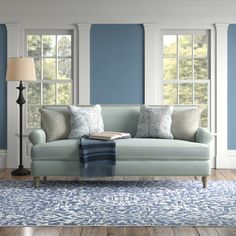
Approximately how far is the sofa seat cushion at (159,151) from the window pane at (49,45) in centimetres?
237

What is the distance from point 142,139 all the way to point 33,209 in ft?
5.84

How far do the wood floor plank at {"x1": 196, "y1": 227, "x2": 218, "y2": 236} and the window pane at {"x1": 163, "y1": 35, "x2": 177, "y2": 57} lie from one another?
3773 millimetres

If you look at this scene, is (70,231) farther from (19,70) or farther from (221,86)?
(221,86)

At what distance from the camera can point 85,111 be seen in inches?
225

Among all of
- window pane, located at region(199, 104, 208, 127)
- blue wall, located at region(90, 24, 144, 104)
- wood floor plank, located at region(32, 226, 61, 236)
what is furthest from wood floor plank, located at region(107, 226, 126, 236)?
window pane, located at region(199, 104, 208, 127)

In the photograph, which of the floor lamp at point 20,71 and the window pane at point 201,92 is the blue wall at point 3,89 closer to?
the floor lamp at point 20,71

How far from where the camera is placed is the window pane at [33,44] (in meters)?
6.93

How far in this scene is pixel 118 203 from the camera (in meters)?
4.46

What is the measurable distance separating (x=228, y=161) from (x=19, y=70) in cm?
330

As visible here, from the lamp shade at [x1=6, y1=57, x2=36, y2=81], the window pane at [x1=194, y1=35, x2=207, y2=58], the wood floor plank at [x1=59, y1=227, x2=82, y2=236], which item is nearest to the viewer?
the wood floor plank at [x1=59, y1=227, x2=82, y2=236]

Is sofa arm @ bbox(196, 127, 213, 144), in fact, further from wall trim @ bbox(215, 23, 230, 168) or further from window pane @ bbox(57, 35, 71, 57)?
window pane @ bbox(57, 35, 71, 57)

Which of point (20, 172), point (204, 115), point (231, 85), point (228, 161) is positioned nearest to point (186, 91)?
point (204, 115)

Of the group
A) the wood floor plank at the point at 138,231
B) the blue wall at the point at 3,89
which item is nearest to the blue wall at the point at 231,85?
the blue wall at the point at 3,89

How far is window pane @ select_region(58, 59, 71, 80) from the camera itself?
274 inches
